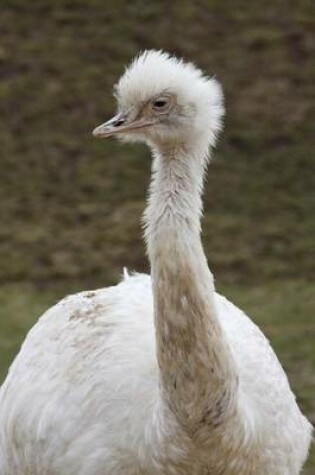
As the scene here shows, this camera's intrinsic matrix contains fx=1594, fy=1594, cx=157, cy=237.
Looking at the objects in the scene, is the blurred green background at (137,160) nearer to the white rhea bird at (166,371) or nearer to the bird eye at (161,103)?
the white rhea bird at (166,371)

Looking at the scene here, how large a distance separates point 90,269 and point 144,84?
5650mm

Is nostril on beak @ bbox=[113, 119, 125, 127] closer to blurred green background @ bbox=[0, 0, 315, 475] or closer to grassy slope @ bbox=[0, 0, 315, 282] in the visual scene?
blurred green background @ bbox=[0, 0, 315, 475]

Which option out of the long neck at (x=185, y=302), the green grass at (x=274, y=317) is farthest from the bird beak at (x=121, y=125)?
the green grass at (x=274, y=317)

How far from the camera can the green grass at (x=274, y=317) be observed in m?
8.99

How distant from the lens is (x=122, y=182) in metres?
12.2

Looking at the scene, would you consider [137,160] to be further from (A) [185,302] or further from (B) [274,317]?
(A) [185,302]

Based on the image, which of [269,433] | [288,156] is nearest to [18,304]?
[288,156]

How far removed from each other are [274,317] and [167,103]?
4.64 m

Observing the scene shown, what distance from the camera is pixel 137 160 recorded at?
12438 millimetres

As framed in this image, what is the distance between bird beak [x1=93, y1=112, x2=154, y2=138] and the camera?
5375mm

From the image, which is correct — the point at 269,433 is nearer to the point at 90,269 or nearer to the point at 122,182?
the point at 90,269

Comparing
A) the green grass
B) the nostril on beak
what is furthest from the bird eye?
the green grass

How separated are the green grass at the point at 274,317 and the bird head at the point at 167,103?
3366 mm

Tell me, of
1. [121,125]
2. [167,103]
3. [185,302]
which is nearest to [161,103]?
[167,103]
